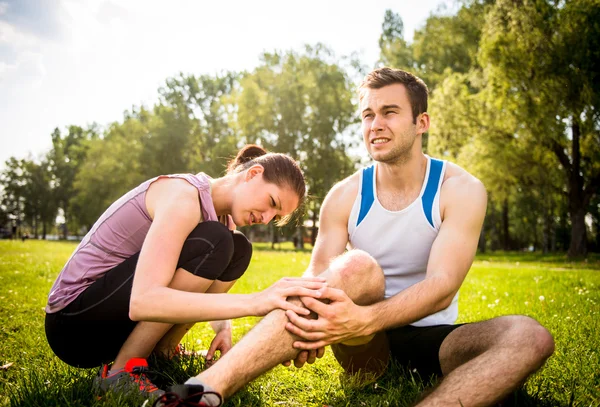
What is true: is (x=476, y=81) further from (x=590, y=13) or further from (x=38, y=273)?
(x=38, y=273)

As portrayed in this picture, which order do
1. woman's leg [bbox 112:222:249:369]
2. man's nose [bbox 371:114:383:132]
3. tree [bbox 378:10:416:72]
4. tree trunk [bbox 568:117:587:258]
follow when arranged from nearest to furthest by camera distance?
woman's leg [bbox 112:222:249:369], man's nose [bbox 371:114:383:132], tree trunk [bbox 568:117:587:258], tree [bbox 378:10:416:72]

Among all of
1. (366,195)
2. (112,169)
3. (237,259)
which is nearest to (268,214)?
(237,259)

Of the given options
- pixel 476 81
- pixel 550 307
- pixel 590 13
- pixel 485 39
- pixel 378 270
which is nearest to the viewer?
pixel 378 270

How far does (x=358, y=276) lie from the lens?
2.62 m

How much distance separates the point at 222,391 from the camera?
2.19 meters

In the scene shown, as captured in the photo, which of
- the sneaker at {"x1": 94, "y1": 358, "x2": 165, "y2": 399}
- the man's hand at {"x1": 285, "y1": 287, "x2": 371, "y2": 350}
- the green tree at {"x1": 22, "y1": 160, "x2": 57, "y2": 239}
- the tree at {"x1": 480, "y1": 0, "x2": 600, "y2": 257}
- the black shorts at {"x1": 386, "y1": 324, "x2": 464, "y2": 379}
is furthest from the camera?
the green tree at {"x1": 22, "y1": 160, "x2": 57, "y2": 239}

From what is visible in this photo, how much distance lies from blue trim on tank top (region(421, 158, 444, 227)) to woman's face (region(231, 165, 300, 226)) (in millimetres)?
984

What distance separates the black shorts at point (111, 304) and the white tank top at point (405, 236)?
109 cm

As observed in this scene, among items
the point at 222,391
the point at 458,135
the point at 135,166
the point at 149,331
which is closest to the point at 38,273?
the point at 149,331

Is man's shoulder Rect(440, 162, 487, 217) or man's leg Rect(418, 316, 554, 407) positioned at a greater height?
man's shoulder Rect(440, 162, 487, 217)

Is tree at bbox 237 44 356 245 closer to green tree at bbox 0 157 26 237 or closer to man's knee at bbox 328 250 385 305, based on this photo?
man's knee at bbox 328 250 385 305

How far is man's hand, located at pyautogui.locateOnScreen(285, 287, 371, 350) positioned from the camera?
2381 millimetres

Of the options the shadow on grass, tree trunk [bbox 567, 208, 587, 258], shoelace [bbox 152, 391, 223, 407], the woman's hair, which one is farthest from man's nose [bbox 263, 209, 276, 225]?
tree trunk [bbox 567, 208, 587, 258]

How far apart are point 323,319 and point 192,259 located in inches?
36.4
